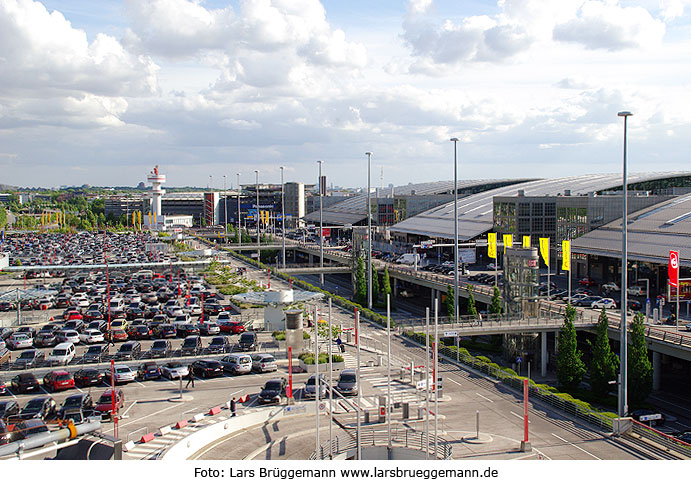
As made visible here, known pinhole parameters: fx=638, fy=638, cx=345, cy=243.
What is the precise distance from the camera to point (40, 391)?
113 ft

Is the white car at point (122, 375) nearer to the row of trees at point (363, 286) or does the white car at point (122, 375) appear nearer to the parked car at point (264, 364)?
the parked car at point (264, 364)

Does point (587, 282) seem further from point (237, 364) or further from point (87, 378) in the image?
point (87, 378)

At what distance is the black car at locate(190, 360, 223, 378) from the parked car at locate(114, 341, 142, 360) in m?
4.73

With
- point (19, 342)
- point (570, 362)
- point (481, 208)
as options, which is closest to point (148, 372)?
point (19, 342)

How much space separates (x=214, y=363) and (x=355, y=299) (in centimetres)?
3235

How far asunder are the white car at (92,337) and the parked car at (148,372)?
10687 mm

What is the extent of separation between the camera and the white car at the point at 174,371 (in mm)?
36188

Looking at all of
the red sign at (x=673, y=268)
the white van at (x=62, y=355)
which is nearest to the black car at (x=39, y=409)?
the white van at (x=62, y=355)

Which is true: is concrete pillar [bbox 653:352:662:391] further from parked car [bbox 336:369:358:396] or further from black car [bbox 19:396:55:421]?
black car [bbox 19:396:55:421]

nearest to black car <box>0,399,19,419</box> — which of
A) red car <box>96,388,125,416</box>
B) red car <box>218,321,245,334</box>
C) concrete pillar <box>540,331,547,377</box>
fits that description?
red car <box>96,388,125,416</box>
